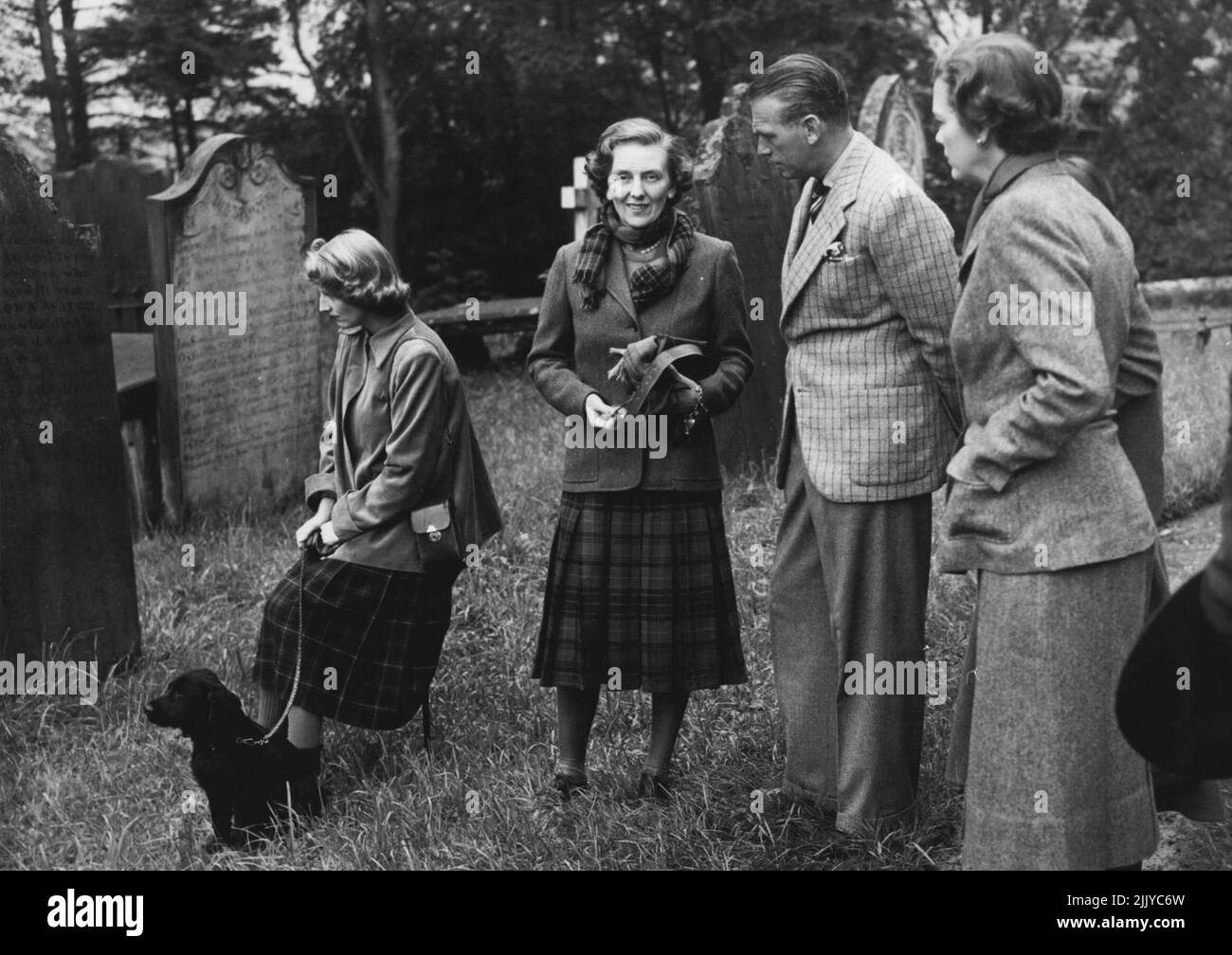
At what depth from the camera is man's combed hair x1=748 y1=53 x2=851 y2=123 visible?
352 cm

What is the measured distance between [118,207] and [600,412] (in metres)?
10.5

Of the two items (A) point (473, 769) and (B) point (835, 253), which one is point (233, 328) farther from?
(B) point (835, 253)

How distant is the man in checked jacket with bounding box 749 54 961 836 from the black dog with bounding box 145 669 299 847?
1586 mm

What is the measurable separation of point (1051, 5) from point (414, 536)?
15268 mm

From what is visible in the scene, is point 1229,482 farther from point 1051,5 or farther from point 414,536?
point 1051,5

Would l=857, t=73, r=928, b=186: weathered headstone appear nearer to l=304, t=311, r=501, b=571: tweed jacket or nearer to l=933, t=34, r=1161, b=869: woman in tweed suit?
l=304, t=311, r=501, b=571: tweed jacket

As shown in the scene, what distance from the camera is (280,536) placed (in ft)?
23.9

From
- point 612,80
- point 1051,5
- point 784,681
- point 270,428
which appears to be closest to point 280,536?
point 270,428

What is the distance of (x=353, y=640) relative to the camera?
4.19 meters

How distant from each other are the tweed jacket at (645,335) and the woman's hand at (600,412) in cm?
3

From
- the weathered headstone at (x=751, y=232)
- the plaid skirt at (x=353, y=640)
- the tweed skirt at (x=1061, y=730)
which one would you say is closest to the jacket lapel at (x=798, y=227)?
the tweed skirt at (x=1061, y=730)

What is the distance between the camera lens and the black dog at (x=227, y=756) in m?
3.86

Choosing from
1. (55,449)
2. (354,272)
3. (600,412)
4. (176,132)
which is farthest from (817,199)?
(176,132)

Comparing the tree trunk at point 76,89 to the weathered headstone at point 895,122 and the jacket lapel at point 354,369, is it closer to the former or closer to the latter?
the weathered headstone at point 895,122
